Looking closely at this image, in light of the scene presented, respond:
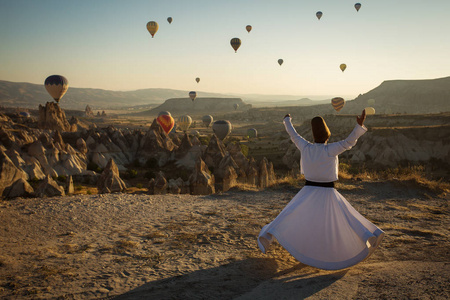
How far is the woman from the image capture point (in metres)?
5.38

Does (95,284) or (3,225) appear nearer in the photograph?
(95,284)

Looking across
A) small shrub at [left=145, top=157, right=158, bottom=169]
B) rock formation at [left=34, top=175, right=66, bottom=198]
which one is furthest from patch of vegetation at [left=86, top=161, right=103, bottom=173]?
rock formation at [left=34, top=175, right=66, bottom=198]

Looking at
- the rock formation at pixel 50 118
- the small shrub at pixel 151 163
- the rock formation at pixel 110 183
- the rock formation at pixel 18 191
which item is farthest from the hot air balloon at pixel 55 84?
the rock formation at pixel 18 191

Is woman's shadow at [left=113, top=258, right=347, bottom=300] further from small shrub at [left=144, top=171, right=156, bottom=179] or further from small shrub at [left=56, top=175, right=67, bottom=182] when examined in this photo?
small shrub at [left=144, top=171, right=156, bottom=179]

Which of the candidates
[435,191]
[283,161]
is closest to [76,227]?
[435,191]

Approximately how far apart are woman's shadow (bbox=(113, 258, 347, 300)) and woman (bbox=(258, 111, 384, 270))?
336 millimetres

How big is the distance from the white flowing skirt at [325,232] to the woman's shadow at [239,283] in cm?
34

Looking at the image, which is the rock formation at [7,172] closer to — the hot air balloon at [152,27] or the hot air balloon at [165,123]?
the hot air balloon at [165,123]

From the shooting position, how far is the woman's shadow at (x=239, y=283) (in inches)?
193

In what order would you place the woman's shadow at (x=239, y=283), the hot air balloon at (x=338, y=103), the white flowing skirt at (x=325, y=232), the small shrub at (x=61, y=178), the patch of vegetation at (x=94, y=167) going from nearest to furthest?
1. the woman's shadow at (x=239, y=283)
2. the white flowing skirt at (x=325, y=232)
3. the small shrub at (x=61, y=178)
4. the patch of vegetation at (x=94, y=167)
5. the hot air balloon at (x=338, y=103)

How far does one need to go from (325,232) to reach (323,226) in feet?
0.31

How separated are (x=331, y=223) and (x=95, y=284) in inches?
147

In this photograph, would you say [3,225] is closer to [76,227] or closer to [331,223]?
[76,227]

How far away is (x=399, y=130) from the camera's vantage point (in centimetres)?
4406
